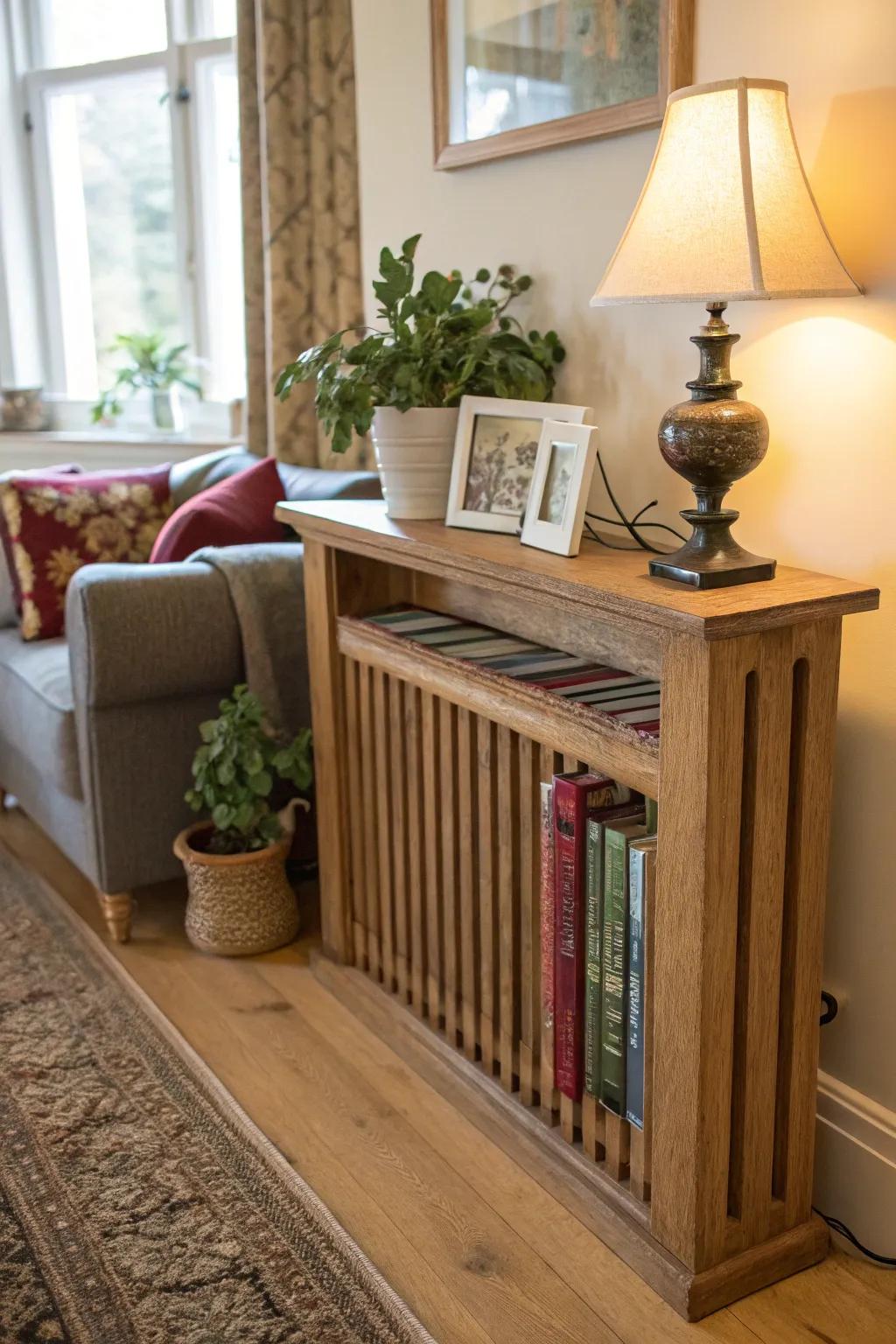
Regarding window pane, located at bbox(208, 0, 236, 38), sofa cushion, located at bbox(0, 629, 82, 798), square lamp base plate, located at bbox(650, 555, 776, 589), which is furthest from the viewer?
window pane, located at bbox(208, 0, 236, 38)

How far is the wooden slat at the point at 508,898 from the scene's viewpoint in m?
1.75

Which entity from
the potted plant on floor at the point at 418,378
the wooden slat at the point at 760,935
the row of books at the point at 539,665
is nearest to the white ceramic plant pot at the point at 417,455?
the potted plant on floor at the point at 418,378

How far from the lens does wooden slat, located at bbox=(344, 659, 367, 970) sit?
7.04ft

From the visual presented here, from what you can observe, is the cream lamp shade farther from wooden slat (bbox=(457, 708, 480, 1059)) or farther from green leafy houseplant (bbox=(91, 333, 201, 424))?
green leafy houseplant (bbox=(91, 333, 201, 424))

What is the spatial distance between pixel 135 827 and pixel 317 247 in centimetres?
146

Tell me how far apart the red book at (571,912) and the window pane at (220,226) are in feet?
8.03

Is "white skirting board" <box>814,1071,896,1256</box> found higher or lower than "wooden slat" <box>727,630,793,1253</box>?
lower

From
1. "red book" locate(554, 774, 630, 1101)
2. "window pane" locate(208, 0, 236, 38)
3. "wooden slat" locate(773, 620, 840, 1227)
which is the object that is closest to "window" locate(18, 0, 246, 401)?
"window pane" locate(208, 0, 236, 38)

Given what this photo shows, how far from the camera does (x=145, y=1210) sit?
171cm

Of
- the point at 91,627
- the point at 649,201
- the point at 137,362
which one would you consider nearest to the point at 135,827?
the point at 91,627

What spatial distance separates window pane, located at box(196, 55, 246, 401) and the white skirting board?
2740 millimetres

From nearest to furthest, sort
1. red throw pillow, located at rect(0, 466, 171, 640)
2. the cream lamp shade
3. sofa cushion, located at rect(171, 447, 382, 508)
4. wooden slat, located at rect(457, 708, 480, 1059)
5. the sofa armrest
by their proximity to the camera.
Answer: the cream lamp shade
wooden slat, located at rect(457, 708, 480, 1059)
the sofa armrest
sofa cushion, located at rect(171, 447, 382, 508)
red throw pillow, located at rect(0, 466, 171, 640)

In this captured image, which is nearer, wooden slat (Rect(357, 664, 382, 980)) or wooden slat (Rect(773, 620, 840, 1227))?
wooden slat (Rect(773, 620, 840, 1227))

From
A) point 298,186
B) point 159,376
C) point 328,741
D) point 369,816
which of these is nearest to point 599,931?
point 369,816
